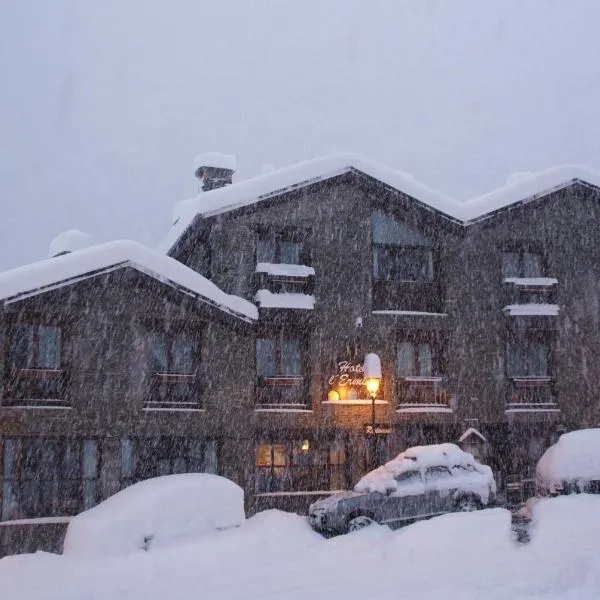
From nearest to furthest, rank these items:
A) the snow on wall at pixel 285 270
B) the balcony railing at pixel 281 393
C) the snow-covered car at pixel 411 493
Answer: the snow-covered car at pixel 411 493 → the balcony railing at pixel 281 393 → the snow on wall at pixel 285 270

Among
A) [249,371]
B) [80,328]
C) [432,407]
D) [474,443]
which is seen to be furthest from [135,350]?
[474,443]

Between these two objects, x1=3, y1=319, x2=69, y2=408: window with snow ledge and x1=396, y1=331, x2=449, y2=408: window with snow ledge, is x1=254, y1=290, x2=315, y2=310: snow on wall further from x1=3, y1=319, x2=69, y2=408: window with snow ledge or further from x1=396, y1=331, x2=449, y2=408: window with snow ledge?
x1=3, y1=319, x2=69, y2=408: window with snow ledge

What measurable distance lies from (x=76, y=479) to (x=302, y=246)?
32.0ft

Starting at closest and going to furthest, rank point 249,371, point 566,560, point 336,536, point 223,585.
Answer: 1. point 223,585
2. point 566,560
3. point 336,536
4. point 249,371

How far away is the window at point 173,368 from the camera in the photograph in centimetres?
2072

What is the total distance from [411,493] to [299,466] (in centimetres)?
631

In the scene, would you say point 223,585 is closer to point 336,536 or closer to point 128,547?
point 128,547

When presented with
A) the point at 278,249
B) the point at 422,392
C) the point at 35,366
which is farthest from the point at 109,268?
the point at 422,392

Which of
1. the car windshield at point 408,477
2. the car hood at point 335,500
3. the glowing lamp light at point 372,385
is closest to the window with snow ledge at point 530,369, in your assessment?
the glowing lamp light at point 372,385

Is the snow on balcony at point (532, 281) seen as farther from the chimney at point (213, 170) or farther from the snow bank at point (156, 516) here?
the snow bank at point (156, 516)

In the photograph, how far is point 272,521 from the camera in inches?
611

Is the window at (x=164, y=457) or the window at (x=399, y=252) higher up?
the window at (x=399, y=252)

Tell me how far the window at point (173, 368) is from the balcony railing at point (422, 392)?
6740 millimetres

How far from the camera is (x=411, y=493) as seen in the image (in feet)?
54.6
